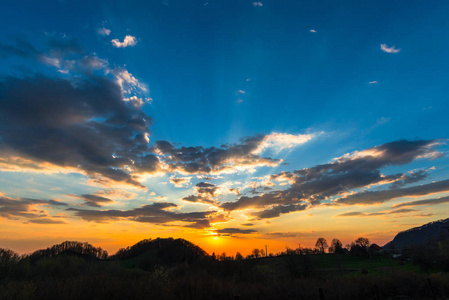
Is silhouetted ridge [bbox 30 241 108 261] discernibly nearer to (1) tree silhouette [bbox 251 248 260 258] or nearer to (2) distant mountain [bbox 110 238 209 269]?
(2) distant mountain [bbox 110 238 209 269]

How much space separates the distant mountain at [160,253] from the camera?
102000 millimetres

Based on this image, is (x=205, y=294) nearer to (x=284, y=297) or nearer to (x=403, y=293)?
(x=284, y=297)

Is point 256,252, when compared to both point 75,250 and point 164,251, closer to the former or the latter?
point 164,251

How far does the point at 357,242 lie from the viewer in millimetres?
134125

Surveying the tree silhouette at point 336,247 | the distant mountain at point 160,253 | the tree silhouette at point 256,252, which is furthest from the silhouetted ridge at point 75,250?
the tree silhouette at point 336,247

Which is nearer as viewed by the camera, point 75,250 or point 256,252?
point 75,250

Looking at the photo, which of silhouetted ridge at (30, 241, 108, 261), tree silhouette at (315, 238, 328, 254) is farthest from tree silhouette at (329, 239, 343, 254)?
silhouetted ridge at (30, 241, 108, 261)

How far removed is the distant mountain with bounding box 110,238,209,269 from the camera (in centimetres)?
10200

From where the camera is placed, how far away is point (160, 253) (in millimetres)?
127500

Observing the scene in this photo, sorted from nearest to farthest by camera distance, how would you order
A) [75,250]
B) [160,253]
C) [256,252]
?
[160,253] → [75,250] → [256,252]

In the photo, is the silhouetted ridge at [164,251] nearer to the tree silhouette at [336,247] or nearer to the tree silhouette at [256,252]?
the tree silhouette at [256,252]

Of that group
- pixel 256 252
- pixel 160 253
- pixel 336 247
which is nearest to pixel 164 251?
pixel 160 253

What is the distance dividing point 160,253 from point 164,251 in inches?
87.2

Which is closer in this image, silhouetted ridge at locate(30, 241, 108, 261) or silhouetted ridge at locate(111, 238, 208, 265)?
silhouetted ridge at locate(111, 238, 208, 265)
